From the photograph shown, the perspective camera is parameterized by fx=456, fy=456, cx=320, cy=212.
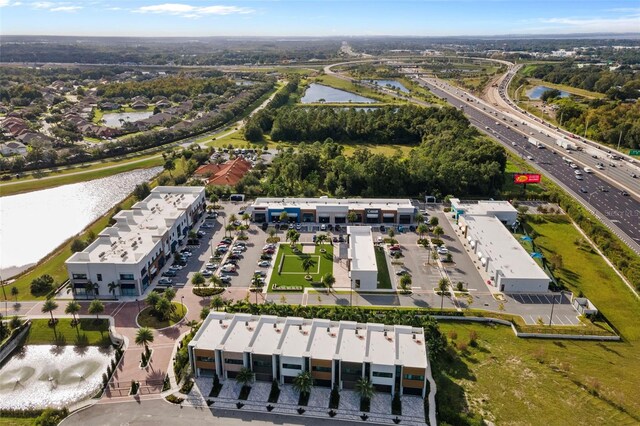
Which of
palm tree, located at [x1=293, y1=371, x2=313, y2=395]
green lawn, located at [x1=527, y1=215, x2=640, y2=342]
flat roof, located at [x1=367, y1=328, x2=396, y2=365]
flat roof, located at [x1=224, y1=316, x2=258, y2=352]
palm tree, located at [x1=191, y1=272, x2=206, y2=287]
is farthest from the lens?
palm tree, located at [x1=191, y1=272, x2=206, y2=287]

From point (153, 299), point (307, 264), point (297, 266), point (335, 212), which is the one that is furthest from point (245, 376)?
point (335, 212)

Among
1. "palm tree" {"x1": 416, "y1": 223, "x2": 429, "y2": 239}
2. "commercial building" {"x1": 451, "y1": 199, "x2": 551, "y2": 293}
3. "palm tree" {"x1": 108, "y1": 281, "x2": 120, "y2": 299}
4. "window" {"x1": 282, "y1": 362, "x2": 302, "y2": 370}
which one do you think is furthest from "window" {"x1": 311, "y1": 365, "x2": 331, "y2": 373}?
"palm tree" {"x1": 416, "y1": 223, "x2": 429, "y2": 239}

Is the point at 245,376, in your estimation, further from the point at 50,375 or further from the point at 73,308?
the point at 73,308

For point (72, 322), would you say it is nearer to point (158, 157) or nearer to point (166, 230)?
point (166, 230)

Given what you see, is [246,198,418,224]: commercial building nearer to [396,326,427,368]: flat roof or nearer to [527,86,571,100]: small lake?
[396,326,427,368]: flat roof

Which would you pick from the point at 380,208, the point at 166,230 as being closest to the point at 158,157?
the point at 166,230

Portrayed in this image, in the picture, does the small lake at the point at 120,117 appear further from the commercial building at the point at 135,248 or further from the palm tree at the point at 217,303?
the palm tree at the point at 217,303
